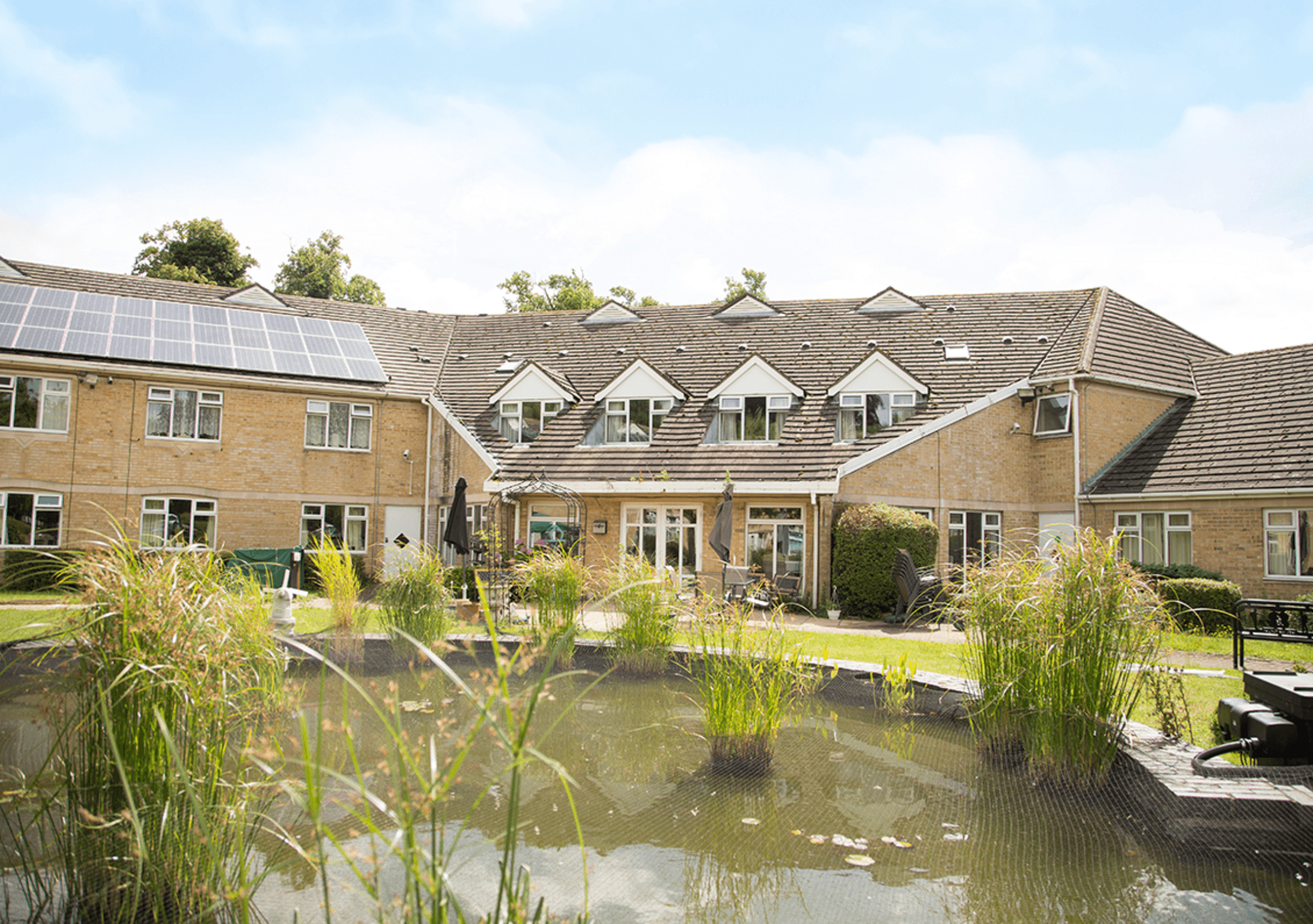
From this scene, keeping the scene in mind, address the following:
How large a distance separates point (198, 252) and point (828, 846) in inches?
1577

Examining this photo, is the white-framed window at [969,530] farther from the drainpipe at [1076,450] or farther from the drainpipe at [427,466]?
the drainpipe at [427,466]

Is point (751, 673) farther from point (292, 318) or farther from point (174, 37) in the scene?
point (292, 318)

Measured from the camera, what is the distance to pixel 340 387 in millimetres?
22344

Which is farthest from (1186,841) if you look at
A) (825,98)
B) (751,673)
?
(825,98)

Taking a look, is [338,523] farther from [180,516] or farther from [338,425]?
[180,516]

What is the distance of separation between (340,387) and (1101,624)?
2090cm

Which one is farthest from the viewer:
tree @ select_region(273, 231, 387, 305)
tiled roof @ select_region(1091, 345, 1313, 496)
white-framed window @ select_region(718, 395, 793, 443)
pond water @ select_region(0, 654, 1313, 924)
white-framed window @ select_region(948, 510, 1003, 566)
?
tree @ select_region(273, 231, 387, 305)

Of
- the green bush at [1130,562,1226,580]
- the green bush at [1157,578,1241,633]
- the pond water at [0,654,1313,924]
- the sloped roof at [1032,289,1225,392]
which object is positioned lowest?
the pond water at [0,654,1313,924]

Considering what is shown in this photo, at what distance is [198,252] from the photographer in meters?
36.3

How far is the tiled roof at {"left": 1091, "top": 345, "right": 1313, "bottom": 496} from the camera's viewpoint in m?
16.9

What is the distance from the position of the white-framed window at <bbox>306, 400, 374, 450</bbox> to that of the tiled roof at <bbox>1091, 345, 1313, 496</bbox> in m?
19.0

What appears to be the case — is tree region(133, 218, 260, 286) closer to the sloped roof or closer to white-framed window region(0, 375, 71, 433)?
white-framed window region(0, 375, 71, 433)

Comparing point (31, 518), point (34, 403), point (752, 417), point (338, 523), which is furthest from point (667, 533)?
point (34, 403)

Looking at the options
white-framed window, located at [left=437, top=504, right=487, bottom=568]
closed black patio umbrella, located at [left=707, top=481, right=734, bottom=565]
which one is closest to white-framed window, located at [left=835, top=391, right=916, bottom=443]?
closed black patio umbrella, located at [left=707, top=481, right=734, bottom=565]
